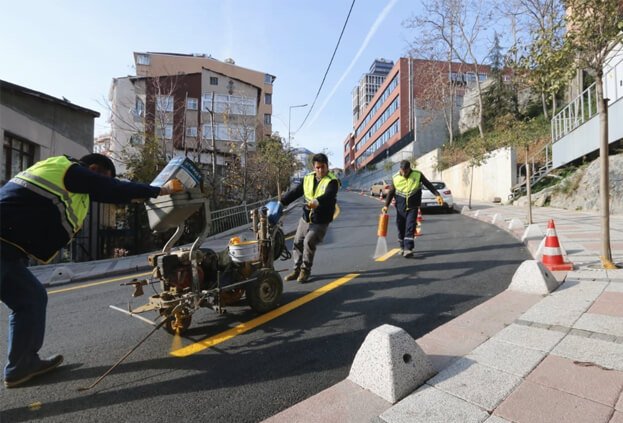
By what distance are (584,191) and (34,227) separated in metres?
16.8

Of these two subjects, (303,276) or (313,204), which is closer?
(313,204)

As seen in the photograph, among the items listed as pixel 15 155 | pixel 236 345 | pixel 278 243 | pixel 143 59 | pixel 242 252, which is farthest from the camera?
pixel 143 59

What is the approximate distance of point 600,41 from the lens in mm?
4918

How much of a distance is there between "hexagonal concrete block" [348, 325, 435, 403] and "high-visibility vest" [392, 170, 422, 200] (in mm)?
4882

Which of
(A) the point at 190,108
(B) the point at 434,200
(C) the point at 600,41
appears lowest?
(B) the point at 434,200

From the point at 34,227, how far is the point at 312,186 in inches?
129

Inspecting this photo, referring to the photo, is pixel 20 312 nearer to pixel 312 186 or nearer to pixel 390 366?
pixel 390 366

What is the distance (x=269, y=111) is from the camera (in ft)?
154

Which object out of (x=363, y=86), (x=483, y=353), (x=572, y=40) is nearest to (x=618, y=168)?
(x=572, y=40)

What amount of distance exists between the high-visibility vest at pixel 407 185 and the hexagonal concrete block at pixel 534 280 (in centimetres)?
293

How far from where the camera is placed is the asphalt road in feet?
7.71

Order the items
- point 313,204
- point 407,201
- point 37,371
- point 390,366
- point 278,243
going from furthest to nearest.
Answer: point 407,201 → point 313,204 → point 278,243 → point 37,371 → point 390,366

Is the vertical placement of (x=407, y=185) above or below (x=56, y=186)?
above

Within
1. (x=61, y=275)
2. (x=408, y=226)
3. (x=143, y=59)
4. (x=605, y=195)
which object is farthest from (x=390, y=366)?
(x=143, y=59)
